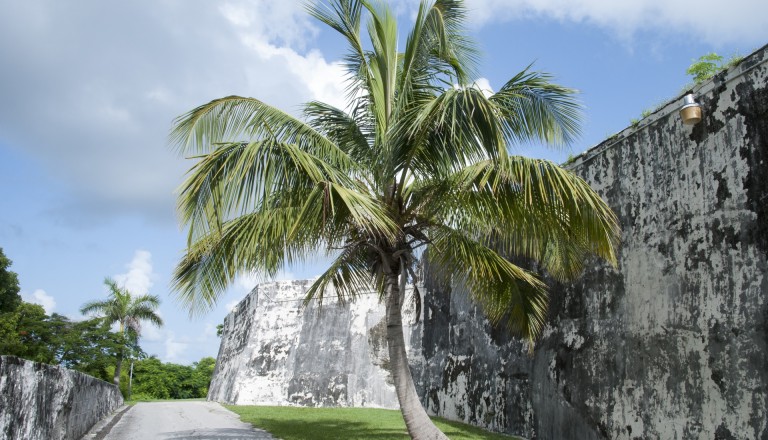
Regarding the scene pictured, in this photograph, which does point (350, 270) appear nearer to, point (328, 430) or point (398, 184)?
point (398, 184)

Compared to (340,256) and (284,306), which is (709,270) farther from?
(284,306)

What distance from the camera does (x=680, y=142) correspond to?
313 inches

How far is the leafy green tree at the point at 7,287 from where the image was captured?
2745cm

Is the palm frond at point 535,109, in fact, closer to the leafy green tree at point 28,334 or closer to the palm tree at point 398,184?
the palm tree at point 398,184

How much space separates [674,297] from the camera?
7.76 metres

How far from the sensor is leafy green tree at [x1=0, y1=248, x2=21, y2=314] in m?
27.5

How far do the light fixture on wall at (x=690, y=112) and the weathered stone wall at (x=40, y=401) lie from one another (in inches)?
289

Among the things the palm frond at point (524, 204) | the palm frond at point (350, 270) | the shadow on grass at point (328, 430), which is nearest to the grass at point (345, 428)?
the shadow on grass at point (328, 430)

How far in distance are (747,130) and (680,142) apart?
0.98 m

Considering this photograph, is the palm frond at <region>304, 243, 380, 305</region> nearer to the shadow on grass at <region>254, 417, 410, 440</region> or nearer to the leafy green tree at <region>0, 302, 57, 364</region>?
the shadow on grass at <region>254, 417, 410, 440</region>

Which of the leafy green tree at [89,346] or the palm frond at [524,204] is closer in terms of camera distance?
the palm frond at [524,204]

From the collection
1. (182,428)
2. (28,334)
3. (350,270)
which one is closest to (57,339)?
(28,334)

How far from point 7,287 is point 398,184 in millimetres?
25828

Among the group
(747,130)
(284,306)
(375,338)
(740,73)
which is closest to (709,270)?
(747,130)
